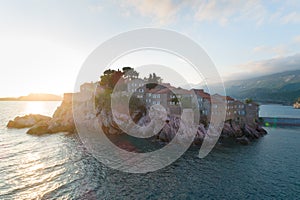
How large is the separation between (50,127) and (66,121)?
679 cm

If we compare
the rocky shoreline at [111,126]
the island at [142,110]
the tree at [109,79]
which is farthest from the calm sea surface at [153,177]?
the tree at [109,79]

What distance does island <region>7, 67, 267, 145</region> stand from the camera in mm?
70375

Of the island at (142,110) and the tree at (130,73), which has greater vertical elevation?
the tree at (130,73)

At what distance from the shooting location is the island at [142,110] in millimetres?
70375

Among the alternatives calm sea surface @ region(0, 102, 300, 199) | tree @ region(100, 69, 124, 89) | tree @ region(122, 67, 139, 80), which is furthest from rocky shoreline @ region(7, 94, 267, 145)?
tree @ region(122, 67, 139, 80)

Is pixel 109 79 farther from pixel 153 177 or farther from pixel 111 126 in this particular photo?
pixel 153 177

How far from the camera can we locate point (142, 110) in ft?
259

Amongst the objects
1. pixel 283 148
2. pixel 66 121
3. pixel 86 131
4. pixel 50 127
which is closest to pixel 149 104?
pixel 86 131

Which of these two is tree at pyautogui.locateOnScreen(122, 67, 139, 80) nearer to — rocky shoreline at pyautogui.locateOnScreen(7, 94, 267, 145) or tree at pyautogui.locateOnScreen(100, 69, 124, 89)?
tree at pyautogui.locateOnScreen(100, 69, 124, 89)

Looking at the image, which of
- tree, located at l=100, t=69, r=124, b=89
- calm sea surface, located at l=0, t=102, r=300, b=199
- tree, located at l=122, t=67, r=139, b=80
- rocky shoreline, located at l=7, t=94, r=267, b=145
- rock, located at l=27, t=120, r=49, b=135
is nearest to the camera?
calm sea surface, located at l=0, t=102, r=300, b=199

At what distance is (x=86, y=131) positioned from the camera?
71.8m

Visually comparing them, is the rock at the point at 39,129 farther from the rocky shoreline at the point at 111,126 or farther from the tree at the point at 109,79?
the tree at the point at 109,79

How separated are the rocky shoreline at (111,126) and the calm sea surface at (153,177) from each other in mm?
13975

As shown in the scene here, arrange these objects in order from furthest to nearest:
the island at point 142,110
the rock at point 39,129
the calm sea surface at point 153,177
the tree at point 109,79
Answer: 1. the tree at point 109,79
2. the island at point 142,110
3. the rock at point 39,129
4. the calm sea surface at point 153,177
